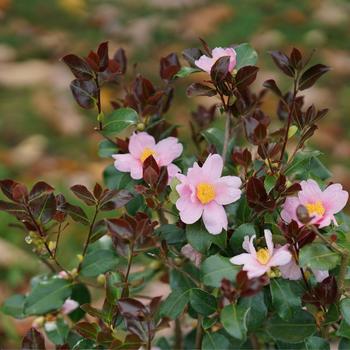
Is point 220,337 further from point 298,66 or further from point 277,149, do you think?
point 298,66

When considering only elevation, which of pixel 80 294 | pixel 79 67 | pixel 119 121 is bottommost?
pixel 80 294

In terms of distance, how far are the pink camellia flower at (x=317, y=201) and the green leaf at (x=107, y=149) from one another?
38 centimetres

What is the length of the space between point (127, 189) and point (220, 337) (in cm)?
29

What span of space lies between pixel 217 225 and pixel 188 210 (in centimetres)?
5

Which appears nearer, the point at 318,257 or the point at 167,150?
the point at 318,257

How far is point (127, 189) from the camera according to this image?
130 cm

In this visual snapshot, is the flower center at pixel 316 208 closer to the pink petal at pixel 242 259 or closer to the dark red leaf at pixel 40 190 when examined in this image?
the pink petal at pixel 242 259

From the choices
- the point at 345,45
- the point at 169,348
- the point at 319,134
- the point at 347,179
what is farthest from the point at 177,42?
the point at 169,348

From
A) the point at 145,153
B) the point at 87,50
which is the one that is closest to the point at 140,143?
the point at 145,153

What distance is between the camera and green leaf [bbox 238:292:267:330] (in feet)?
3.75

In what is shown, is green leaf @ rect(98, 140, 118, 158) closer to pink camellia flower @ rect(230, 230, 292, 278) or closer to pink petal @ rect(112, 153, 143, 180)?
pink petal @ rect(112, 153, 143, 180)

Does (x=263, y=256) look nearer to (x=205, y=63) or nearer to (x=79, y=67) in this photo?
(x=205, y=63)

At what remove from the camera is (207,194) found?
1160mm

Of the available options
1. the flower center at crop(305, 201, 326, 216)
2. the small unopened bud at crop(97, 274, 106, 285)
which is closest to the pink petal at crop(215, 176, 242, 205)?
the flower center at crop(305, 201, 326, 216)
